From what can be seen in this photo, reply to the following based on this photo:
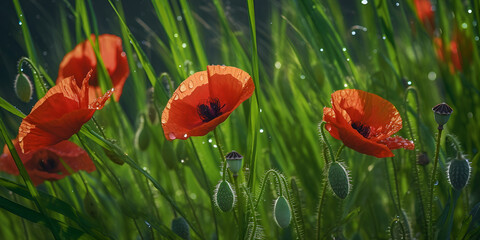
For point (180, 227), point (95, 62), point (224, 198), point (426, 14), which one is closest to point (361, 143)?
point (224, 198)

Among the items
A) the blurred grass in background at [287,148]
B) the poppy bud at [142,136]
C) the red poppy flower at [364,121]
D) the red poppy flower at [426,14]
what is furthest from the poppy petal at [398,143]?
the red poppy flower at [426,14]

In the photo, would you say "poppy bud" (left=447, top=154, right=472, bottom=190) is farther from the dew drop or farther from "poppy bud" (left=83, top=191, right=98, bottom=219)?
"poppy bud" (left=83, top=191, right=98, bottom=219)

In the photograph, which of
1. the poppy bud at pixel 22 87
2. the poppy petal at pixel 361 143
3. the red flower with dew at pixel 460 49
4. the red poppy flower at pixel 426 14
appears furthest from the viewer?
the red poppy flower at pixel 426 14

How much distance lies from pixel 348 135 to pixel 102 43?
50 centimetres

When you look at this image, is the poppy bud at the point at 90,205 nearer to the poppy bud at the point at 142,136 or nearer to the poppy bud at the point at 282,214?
the poppy bud at the point at 142,136

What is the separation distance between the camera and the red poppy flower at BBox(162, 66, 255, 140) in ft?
2.23

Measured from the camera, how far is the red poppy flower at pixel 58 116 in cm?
65

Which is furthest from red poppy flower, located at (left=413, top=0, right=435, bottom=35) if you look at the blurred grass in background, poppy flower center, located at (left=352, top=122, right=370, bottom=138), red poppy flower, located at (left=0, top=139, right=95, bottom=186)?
red poppy flower, located at (left=0, top=139, right=95, bottom=186)

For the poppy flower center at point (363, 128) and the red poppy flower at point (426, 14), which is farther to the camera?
the red poppy flower at point (426, 14)

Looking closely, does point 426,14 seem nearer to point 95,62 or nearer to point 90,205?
point 95,62

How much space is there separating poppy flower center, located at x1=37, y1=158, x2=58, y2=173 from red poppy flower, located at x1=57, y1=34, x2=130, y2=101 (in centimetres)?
12

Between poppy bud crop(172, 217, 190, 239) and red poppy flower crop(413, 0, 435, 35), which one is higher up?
red poppy flower crop(413, 0, 435, 35)

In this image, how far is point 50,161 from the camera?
0.91 metres

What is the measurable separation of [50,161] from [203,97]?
12.5 inches
